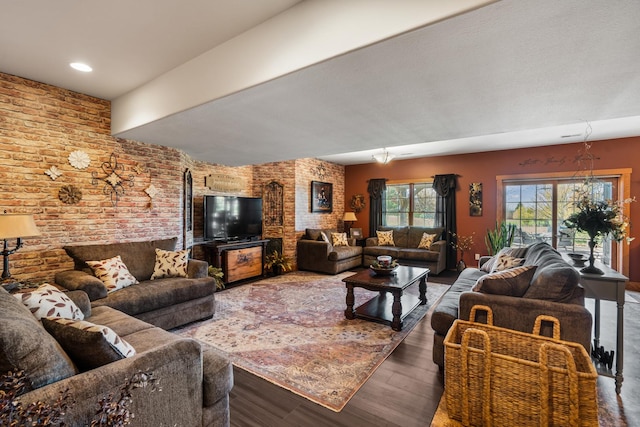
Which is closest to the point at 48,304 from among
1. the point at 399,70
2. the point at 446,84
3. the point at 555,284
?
the point at 399,70

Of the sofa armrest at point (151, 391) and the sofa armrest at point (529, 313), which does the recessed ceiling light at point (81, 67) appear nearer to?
the sofa armrest at point (151, 391)

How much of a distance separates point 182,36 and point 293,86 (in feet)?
3.01

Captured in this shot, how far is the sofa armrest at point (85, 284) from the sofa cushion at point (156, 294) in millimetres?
69

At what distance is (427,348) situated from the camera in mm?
2658

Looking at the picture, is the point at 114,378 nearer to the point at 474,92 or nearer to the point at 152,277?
the point at 152,277

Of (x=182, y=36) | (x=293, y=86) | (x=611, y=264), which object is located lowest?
(x=611, y=264)

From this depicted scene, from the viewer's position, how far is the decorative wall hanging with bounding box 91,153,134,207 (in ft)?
11.5

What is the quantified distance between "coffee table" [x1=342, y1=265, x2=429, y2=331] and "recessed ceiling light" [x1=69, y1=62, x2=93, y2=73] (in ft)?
11.2

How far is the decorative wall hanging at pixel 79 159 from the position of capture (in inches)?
127

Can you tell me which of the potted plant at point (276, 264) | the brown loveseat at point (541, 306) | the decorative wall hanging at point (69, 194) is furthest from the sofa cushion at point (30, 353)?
the potted plant at point (276, 264)

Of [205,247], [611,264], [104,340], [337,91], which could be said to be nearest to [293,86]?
[337,91]

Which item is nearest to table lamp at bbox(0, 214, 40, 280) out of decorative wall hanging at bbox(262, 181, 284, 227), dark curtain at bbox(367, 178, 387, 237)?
decorative wall hanging at bbox(262, 181, 284, 227)

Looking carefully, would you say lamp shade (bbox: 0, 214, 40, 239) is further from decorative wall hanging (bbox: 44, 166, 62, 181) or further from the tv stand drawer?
the tv stand drawer

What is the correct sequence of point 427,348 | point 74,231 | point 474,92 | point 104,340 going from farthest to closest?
point 74,231 → point 427,348 → point 474,92 → point 104,340
